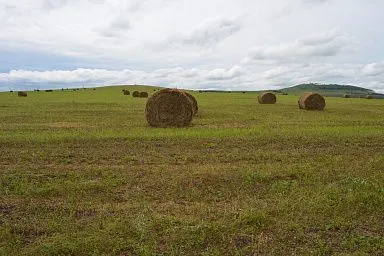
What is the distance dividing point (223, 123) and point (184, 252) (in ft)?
53.4

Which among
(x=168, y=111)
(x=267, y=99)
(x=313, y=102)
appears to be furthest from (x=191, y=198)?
(x=267, y=99)

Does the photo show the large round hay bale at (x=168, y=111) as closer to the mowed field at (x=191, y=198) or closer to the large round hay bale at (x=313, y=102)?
the mowed field at (x=191, y=198)

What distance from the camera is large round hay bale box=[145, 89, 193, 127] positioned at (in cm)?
2138

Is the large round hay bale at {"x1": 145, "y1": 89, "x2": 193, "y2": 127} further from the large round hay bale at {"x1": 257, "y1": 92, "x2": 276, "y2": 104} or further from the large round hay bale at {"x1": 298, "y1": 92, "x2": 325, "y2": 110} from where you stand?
the large round hay bale at {"x1": 257, "y1": 92, "x2": 276, "y2": 104}

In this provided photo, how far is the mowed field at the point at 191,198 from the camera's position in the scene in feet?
20.4

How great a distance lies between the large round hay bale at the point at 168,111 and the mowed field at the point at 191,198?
6.33 m

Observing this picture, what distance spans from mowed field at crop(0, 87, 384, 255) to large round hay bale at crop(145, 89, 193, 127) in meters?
6.33

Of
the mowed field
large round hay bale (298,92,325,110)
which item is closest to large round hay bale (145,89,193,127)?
the mowed field

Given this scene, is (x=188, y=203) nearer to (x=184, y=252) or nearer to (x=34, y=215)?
(x=184, y=252)

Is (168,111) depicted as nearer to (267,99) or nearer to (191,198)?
(191,198)

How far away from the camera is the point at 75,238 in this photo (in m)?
6.30

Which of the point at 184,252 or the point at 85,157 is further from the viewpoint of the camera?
the point at 85,157

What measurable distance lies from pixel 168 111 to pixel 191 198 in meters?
13.4

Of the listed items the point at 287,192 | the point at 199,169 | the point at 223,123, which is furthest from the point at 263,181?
the point at 223,123
